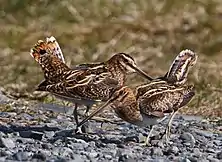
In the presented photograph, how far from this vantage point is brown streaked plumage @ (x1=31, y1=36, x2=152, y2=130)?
26.2 ft

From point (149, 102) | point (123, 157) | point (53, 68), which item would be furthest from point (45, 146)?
point (53, 68)

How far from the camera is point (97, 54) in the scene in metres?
13.4

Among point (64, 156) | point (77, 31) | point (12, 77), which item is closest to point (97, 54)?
point (77, 31)

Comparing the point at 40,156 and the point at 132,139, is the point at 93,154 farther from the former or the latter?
A: the point at 132,139

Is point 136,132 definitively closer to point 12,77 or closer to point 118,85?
point 118,85

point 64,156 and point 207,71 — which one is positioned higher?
point 207,71

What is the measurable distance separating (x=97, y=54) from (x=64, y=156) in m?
6.72

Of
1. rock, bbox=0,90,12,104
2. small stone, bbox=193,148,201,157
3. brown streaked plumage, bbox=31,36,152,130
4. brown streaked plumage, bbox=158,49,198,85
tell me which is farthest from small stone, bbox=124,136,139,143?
rock, bbox=0,90,12,104

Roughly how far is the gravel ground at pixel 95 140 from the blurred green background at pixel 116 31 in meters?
3.42

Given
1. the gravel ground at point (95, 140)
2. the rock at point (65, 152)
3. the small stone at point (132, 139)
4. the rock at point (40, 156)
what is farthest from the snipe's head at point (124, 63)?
the rock at point (40, 156)

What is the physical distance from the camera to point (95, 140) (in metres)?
7.57

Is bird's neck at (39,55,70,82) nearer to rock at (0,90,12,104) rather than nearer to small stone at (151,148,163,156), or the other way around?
rock at (0,90,12,104)

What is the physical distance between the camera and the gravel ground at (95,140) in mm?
6820

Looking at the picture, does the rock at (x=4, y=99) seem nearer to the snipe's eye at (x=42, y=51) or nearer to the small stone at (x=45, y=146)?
the snipe's eye at (x=42, y=51)
